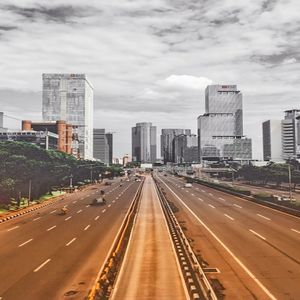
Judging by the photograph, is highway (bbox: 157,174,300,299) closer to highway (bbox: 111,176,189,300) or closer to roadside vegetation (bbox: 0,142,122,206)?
highway (bbox: 111,176,189,300)

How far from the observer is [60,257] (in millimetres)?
28359

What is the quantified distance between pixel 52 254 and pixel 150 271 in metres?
8.92

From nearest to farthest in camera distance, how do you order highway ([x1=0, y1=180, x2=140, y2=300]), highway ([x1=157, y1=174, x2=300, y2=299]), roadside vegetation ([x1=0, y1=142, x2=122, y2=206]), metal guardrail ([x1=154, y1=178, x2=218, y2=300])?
metal guardrail ([x1=154, y1=178, x2=218, y2=300]) < highway ([x1=157, y1=174, x2=300, y2=299]) < highway ([x1=0, y1=180, x2=140, y2=300]) < roadside vegetation ([x1=0, y1=142, x2=122, y2=206])

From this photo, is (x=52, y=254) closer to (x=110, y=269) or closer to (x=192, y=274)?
(x=110, y=269)

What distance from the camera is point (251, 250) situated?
29.9 metres

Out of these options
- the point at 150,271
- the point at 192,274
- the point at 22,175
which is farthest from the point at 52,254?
the point at 22,175

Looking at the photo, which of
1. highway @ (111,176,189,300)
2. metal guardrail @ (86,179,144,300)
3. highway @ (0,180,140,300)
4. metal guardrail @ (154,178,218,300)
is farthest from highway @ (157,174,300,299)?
highway @ (0,180,140,300)

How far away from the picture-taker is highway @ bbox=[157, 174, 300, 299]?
66.6 feet

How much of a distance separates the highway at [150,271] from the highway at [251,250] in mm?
2285

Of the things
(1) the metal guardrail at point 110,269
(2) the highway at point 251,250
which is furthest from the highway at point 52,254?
(2) the highway at point 251,250

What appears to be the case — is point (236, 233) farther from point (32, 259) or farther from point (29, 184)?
point (29, 184)

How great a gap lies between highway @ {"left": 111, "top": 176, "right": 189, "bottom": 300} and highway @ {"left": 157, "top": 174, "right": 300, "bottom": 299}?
7.50 feet

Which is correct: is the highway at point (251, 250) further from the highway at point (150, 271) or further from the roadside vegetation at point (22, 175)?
the roadside vegetation at point (22, 175)

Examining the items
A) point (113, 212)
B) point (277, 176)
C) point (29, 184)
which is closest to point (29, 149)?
point (29, 184)
